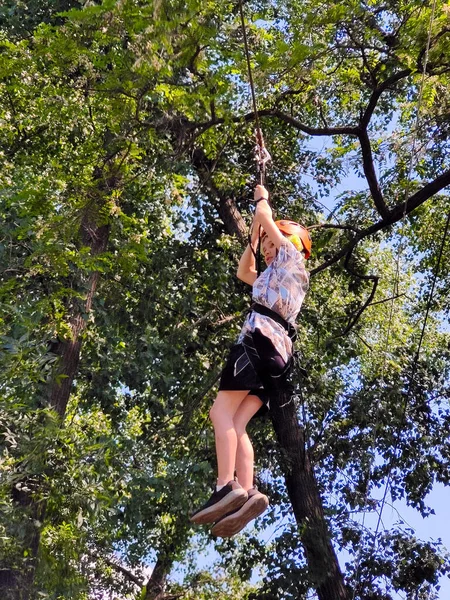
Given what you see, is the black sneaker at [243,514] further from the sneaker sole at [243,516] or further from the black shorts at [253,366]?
the black shorts at [253,366]

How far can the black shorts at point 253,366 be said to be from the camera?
12.6 ft

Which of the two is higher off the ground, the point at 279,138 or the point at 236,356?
the point at 279,138

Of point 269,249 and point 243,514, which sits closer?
point 243,514

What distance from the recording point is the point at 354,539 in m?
7.76

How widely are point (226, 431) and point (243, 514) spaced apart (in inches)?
13.8

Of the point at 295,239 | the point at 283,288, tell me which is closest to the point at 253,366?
the point at 283,288

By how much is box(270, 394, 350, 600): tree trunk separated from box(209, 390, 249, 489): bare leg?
12.7 ft

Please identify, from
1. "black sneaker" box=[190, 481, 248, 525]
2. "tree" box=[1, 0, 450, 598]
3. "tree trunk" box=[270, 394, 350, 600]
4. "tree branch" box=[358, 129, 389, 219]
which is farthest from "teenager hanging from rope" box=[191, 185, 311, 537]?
"tree trunk" box=[270, 394, 350, 600]

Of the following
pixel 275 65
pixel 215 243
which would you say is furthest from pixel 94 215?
pixel 215 243

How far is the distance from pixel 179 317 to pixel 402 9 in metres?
3.58

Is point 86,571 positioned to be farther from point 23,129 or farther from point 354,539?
point 23,129

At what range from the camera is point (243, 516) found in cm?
361

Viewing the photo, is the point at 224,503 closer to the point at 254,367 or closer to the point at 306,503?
the point at 254,367

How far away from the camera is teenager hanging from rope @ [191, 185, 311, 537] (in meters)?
3.62
